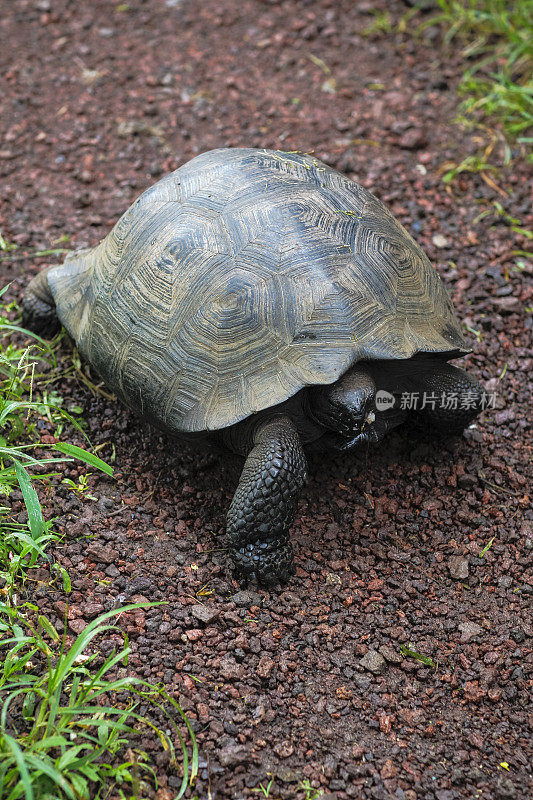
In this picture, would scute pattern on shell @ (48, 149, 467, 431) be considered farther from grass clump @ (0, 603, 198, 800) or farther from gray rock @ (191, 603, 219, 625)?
grass clump @ (0, 603, 198, 800)

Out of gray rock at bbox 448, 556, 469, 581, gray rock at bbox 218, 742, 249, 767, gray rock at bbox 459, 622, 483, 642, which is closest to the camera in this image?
gray rock at bbox 218, 742, 249, 767

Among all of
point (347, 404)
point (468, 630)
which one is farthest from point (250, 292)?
point (468, 630)

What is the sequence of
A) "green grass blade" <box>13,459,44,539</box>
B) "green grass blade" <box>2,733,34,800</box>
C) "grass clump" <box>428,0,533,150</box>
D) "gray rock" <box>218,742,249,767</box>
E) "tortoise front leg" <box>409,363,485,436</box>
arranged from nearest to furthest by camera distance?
1. "green grass blade" <box>2,733,34,800</box>
2. "gray rock" <box>218,742,249,767</box>
3. "green grass blade" <box>13,459,44,539</box>
4. "tortoise front leg" <box>409,363,485,436</box>
5. "grass clump" <box>428,0,533,150</box>

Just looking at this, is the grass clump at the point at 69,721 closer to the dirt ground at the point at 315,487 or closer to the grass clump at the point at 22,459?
the dirt ground at the point at 315,487

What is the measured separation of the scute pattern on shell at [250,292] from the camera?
3369mm

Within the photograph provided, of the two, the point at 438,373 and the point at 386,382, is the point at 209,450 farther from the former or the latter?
the point at 438,373

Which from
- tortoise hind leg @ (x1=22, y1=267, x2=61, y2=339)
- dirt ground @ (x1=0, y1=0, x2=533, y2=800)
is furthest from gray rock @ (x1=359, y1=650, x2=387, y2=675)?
tortoise hind leg @ (x1=22, y1=267, x2=61, y2=339)

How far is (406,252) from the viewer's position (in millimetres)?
3717

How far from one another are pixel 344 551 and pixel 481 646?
76cm

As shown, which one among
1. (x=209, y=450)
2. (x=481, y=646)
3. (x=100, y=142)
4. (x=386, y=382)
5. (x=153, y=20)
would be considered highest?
(x=153, y=20)

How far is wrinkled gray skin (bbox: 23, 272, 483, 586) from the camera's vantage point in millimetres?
3350

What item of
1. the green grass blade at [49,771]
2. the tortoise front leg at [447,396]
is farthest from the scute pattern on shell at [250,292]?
the green grass blade at [49,771]

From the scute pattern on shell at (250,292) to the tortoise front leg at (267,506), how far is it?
22 cm

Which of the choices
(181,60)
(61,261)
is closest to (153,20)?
(181,60)
